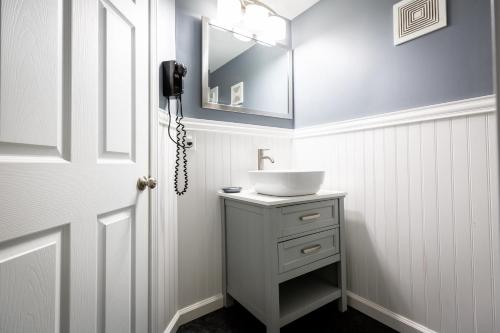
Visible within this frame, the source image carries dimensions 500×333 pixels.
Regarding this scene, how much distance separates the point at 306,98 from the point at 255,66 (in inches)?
18.5

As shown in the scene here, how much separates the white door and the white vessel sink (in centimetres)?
66

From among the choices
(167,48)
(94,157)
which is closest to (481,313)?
(94,157)

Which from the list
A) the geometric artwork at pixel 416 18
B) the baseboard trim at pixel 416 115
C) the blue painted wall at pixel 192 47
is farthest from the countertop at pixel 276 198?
the geometric artwork at pixel 416 18

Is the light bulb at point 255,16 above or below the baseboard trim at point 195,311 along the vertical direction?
above

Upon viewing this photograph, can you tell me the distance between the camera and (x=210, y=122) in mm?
1494

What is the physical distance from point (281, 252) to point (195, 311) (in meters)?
0.70

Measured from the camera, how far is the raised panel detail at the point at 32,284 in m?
0.49

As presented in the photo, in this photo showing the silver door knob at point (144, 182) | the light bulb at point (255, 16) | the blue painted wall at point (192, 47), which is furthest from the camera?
the light bulb at point (255, 16)

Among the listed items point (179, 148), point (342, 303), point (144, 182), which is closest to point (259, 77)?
point (179, 148)

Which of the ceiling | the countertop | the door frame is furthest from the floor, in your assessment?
the ceiling

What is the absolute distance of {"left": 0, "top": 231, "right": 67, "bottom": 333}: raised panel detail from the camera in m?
0.49

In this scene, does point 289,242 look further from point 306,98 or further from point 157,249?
point 306,98

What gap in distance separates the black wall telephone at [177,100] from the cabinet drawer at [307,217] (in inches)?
23.5

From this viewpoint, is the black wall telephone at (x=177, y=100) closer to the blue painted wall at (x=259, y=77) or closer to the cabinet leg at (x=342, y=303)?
the blue painted wall at (x=259, y=77)
